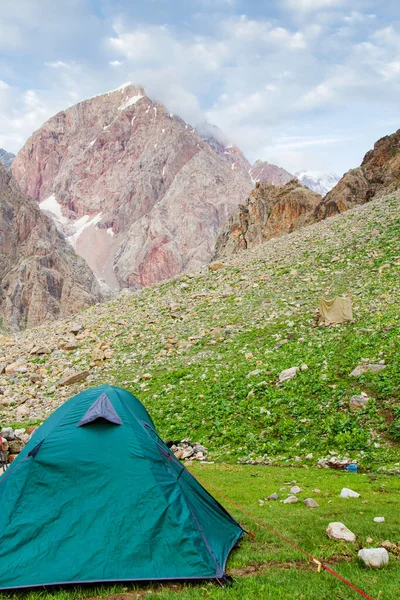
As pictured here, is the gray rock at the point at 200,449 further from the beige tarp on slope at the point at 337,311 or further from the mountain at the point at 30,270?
the mountain at the point at 30,270

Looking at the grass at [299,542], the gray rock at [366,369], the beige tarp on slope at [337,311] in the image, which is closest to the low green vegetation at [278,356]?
the gray rock at [366,369]

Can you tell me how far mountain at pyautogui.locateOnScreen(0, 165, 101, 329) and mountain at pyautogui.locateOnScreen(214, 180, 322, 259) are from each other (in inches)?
1851

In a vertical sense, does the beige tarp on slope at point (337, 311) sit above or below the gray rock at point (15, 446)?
above

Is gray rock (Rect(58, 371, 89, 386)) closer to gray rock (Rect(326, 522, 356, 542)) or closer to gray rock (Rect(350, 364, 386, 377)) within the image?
gray rock (Rect(350, 364, 386, 377))

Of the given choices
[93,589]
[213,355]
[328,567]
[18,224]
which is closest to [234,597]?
[328,567]

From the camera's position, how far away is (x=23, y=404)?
20.0 meters

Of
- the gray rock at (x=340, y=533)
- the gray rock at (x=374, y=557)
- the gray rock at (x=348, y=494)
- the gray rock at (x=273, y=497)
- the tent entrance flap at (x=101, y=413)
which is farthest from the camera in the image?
the gray rock at (x=273, y=497)

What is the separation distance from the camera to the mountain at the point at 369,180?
2263 inches

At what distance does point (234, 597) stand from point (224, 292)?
2409cm

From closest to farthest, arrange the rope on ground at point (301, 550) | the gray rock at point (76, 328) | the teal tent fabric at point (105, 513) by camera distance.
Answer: the rope on ground at point (301, 550)
the teal tent fabric at point (105, 513)
the gray rock at point (76, 328)

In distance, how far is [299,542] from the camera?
7.75m

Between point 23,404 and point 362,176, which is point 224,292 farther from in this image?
point 362,176

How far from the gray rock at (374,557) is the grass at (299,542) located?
0.10m

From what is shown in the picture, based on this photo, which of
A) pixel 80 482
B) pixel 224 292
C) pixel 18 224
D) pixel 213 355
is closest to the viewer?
pixel 80 482
